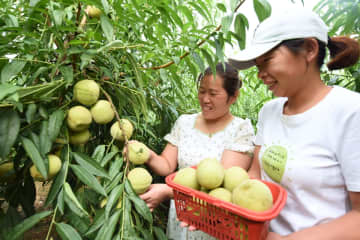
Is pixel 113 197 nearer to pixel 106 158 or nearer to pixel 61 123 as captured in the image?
pixel 106 158

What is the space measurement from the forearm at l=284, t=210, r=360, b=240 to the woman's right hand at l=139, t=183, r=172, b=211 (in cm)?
53

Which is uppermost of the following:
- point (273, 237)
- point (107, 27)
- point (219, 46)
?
point (107, 27)

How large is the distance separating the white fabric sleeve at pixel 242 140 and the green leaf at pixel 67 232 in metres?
0.77

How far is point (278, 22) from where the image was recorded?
84 cm

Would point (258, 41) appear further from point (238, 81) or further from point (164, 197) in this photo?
point (164, 197)

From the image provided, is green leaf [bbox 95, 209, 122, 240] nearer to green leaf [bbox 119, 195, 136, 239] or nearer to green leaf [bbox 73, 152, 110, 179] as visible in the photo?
green leaf [bbox 119, 195, 136, 239]

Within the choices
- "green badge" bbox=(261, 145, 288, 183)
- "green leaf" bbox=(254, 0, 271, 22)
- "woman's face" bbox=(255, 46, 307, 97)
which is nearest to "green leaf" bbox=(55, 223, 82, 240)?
"green badge" bbox=(261, 145, 288, 183)

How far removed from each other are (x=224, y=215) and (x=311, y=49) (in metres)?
0.63

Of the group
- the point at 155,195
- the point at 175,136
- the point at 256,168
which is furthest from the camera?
the point at 175,136

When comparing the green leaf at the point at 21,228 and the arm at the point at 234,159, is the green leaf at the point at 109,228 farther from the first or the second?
the arm at the point at 234,159

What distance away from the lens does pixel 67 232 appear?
715mm

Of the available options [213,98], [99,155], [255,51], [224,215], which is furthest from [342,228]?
[99,155]

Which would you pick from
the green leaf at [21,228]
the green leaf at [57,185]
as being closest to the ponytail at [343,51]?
the green leaf at [57,185]

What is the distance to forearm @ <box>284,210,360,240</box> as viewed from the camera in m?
0.75
